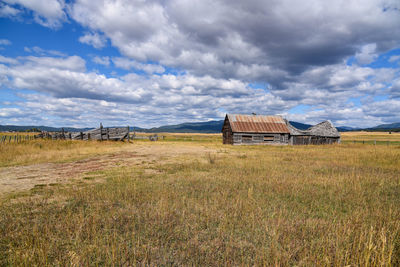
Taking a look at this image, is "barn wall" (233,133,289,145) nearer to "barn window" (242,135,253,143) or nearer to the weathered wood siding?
"barn window" (242,135,253,143)

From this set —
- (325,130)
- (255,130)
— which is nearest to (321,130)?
(325,130)

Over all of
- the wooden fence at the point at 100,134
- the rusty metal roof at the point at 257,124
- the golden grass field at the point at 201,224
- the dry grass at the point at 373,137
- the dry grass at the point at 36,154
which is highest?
the rusty metal roof at the point at 257,124

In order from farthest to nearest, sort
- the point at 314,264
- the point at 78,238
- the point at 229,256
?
the point at 78,238, the point at 229,256, the point at 314,264

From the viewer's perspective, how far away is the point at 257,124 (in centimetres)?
4047

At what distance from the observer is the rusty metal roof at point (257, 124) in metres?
39.2

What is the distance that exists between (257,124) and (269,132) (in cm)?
288

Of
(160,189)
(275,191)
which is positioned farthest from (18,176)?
(275,191)

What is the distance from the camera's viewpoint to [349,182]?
8.20 m

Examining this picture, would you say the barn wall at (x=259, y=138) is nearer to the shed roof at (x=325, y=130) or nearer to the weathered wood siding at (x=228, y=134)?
the weathered wood siding at (x=228, y=134)

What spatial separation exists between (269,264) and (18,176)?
11.5m

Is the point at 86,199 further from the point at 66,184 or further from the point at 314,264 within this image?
the point at 314,264

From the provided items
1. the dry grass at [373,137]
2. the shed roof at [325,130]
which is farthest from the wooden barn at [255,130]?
the dry grass at [373,137]

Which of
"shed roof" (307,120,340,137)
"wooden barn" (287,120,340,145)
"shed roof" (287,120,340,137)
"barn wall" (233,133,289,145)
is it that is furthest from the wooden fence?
"shed roof" (307,120,340,137)

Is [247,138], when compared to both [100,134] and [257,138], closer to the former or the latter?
[257,138]
